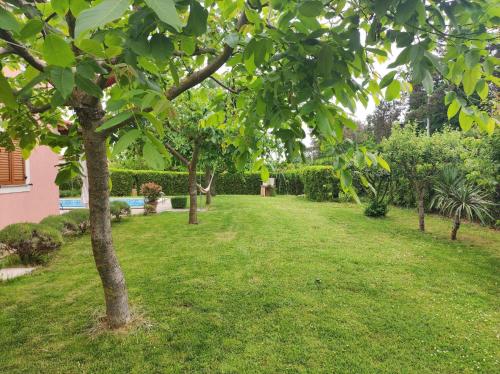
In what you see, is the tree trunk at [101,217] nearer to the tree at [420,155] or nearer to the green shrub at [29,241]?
the green shrub at [29,241]

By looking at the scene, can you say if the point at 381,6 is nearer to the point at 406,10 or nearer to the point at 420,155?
the point at 406,10

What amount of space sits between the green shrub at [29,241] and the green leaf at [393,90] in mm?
6227

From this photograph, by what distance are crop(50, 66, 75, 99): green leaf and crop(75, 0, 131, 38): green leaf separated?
0.37 meters

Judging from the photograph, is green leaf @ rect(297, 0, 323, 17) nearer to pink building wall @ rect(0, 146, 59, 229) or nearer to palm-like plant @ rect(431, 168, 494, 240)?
pink building wall @ rect(0, 146, 59, 229)

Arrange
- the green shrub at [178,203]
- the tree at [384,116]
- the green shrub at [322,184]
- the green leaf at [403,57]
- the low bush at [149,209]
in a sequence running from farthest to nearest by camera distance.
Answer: the tree at [384,116] < the green shrub at [322,184] < the green shrub at [178,203] < the low bush at [149,209] < the green leaf at [403,57]

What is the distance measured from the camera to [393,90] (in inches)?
62.2

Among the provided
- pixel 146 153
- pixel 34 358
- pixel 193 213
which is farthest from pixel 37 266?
pixel 146 153

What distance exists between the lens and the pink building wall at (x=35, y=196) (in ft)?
22.9

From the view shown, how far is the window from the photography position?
6859 mm

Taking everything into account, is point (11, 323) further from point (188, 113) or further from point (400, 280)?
point (188, 113)

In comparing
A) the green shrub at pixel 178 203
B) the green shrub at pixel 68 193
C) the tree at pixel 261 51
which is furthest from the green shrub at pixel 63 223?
the green shrub at pixel 68 193

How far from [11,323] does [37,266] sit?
2.48 m

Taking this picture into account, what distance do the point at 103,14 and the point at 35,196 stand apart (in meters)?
8.95

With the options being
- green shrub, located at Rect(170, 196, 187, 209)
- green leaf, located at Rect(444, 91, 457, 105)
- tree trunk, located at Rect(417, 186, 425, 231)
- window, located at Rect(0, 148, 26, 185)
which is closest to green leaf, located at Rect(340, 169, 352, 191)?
green leaf, located at Rect(444, 91, 457, 105)
